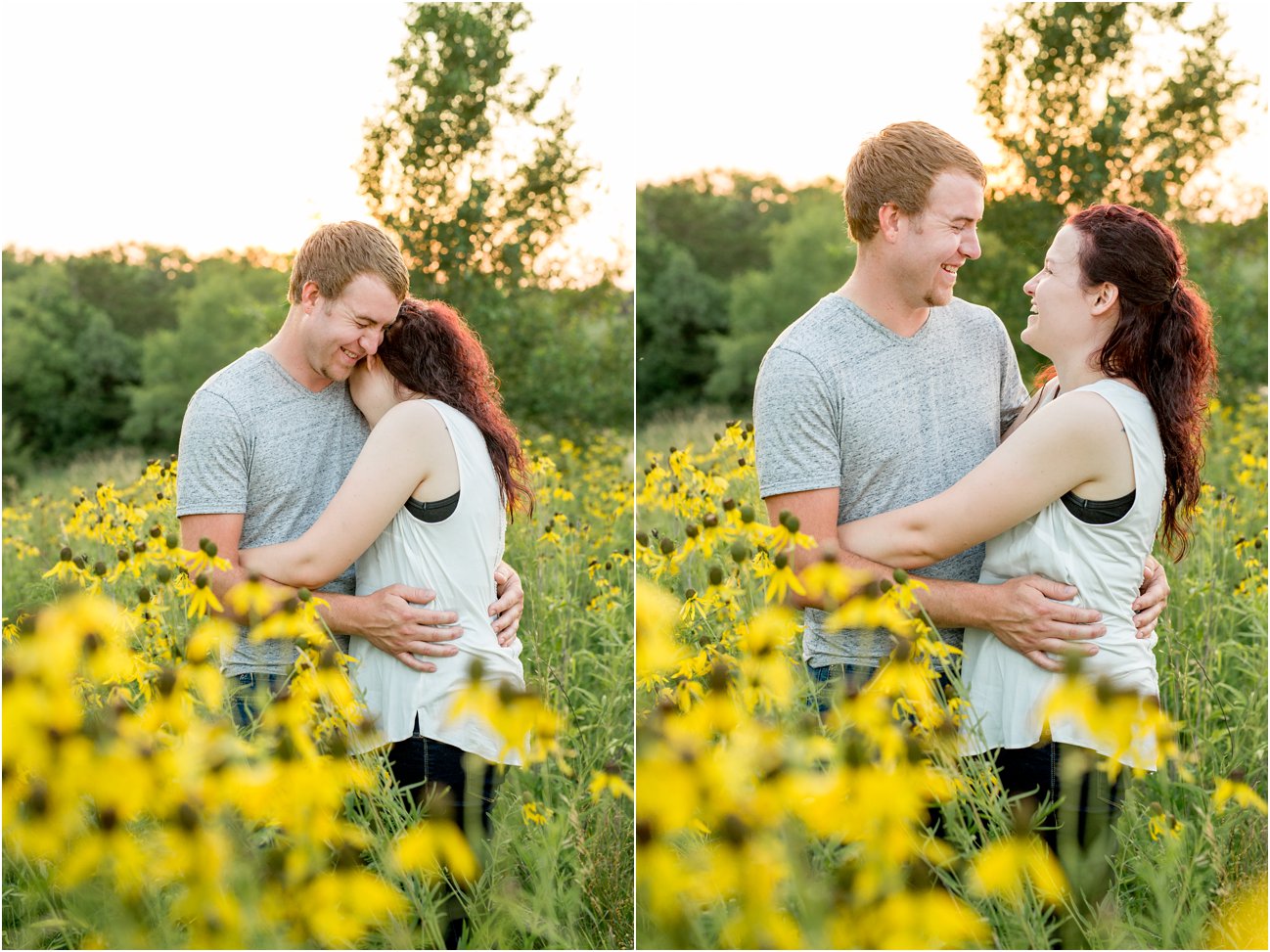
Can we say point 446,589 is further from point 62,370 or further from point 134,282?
point 62,370

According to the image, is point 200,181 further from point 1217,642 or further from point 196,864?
point 1217,642

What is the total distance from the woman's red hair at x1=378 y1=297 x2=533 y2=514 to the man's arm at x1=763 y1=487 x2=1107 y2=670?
0.63 m

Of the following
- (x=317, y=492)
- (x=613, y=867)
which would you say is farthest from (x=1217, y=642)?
(x=317, y=492)

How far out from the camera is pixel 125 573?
246cm

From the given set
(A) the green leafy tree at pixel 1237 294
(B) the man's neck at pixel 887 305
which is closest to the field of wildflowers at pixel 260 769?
(B) the man's neck at pixel 887 305

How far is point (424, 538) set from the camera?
2.20 meters

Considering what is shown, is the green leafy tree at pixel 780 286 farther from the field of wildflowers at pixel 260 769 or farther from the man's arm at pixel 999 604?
the man's arm at pixel 999 604

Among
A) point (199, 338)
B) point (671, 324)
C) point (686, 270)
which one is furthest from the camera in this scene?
point (199, 338)

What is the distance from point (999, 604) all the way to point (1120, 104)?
489 centimetres

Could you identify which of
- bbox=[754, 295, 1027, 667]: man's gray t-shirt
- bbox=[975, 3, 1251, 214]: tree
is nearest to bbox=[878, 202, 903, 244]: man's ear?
bbox=[754, 295, 1027, 667]: man's gray t-shirt

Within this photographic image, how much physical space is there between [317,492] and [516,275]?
4.50 feet

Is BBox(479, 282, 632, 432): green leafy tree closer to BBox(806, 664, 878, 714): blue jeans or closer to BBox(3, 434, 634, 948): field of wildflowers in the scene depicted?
BBox(3, 434, 634, 948): field of wildflowers

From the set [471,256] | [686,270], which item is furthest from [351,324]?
[686,270]

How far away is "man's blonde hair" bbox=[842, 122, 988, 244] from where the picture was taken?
86.3 inches
